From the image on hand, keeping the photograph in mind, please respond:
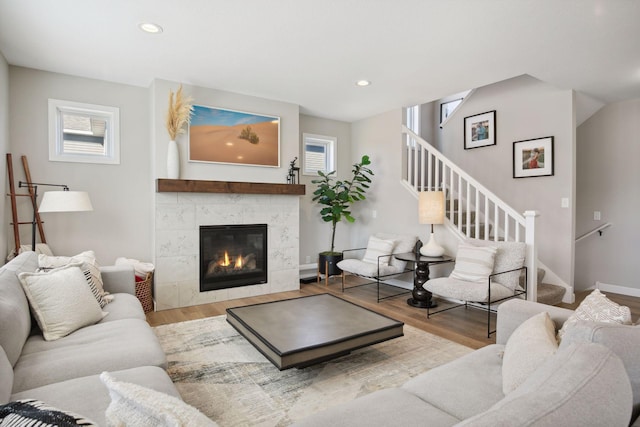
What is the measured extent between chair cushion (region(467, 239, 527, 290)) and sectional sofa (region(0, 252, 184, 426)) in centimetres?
324

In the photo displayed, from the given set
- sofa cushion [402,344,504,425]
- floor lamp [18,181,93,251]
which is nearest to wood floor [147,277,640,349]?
floor lamp [18,181,93,251]

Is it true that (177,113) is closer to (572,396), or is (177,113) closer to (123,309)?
(123,309)

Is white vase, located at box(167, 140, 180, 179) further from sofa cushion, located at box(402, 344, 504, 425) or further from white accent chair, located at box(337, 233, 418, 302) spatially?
sofa cushion, located at box(402, 344, 504, 425)

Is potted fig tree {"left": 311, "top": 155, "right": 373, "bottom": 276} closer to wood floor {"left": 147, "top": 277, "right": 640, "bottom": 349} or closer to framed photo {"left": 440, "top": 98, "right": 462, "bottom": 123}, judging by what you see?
wood floor {"left": 147, "top": 277, "right": 640, "bottom": 349}

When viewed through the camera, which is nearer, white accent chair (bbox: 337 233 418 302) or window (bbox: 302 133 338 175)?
white accent chair (bbox: 337 233 418 302)

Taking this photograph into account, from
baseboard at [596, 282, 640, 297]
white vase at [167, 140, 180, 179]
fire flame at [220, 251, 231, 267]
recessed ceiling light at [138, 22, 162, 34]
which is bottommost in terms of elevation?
baseboard at [596, 282, 640, 297]

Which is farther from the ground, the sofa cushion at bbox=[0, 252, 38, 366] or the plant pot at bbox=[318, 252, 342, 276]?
the sofa cushion at bbox=[0, 252, 38, 366]

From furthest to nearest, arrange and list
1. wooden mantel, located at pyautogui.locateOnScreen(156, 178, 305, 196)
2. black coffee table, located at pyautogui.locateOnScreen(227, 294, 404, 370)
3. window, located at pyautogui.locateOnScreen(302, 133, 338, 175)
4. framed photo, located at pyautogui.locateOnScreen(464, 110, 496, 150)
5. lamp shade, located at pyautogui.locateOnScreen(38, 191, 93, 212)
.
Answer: window, located at pyautogui.locateOnScreen(302, 133, 338, 175), framed photo, located at pyautogui.locateOnScreen(464, 110, 496, 150), wooden mantel, located at pyautogui.locateOnScreen(156, 178, 305, 196), lamp shade, located at pyautogui.locateOnScreen(38, 191, 93, 212), black coffee table, located at pyautogui.locateOnScreen(227, 294, 404, 370)

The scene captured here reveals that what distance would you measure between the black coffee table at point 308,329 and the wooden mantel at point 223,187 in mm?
1761

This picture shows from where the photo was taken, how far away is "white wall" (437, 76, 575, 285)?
171 inches

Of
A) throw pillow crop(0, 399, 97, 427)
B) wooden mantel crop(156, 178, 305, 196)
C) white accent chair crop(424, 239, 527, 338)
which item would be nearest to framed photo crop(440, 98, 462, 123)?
wooden mantel crop(156, 178, 305, 196)

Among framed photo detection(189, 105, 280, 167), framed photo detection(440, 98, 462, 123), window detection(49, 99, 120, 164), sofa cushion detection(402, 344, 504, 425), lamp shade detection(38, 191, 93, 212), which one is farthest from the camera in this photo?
framed photo detection(440, 98, 462, 123)

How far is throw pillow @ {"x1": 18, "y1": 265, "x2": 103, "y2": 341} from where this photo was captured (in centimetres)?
205

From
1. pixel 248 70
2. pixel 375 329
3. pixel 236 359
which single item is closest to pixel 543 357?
pixel 375 329
